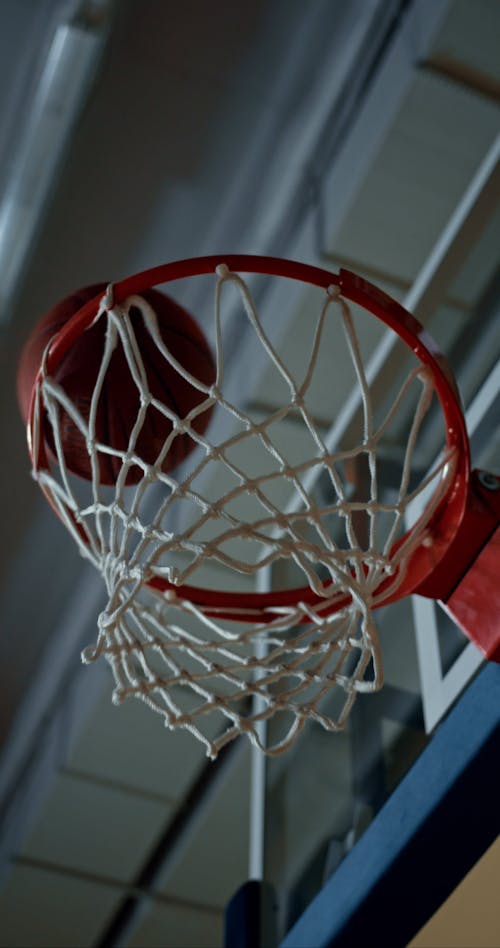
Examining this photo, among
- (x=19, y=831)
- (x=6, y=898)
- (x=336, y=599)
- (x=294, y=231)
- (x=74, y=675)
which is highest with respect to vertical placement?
(x=294, y=231)

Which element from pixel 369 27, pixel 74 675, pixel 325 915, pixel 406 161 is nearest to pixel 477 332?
pixel 406 161

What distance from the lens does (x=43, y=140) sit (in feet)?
6.40

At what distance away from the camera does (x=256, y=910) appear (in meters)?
1.49

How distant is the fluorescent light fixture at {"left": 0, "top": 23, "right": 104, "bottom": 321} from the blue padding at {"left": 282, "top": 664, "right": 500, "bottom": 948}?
1.37 metres

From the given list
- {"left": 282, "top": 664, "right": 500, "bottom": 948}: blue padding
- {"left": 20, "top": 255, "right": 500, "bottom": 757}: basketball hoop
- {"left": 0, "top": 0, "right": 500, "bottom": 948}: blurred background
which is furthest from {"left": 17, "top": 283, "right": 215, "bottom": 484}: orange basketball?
{"left": 282, "top": 664, "right": 500, "bottom": 948}: blue padding

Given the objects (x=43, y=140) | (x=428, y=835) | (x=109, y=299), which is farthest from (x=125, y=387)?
(x=43, y=140)

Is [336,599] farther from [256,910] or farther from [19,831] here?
[19,831]

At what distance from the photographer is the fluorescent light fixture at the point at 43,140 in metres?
1.86

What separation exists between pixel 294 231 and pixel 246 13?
1.37 ft

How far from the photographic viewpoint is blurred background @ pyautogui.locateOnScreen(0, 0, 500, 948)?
1.56 m

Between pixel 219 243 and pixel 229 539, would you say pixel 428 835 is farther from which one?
pixel 219 243

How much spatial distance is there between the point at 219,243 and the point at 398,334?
3.49 feet

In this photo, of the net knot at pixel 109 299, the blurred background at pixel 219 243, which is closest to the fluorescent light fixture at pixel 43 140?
the blurred background at pixel 219 243

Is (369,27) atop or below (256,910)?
atop
